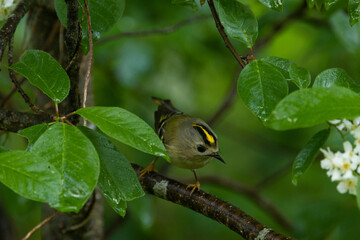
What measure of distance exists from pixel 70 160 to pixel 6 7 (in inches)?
27.0

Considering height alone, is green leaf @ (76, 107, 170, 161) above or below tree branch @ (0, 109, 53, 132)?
above

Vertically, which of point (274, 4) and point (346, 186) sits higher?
point (274, 4)

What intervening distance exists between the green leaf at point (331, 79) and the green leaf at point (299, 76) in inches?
1.0

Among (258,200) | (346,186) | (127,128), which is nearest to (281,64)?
(346,186)

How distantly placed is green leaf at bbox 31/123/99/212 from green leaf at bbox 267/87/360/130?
0.44 meters

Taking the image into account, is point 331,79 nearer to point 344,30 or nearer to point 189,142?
point 189,142

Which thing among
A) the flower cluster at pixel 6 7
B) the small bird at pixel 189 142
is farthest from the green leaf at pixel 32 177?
the small bird at pixel 189 142

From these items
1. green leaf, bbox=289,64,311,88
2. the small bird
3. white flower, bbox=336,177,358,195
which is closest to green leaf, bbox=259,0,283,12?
green leaf, bbox=289,64,311,88

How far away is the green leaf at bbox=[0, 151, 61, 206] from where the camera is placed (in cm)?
114

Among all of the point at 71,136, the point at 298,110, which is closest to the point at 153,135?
the point at 71,136

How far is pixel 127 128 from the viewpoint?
1.29m

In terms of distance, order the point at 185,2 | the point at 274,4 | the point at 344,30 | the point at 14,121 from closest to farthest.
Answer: the point at 274,4
the point at 185,2
the point at 14,121
the point at 344,30

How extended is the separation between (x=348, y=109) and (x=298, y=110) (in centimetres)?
13

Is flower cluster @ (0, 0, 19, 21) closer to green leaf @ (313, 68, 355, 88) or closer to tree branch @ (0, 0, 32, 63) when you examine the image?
tree branch @ (0, 0, 32, 63)
